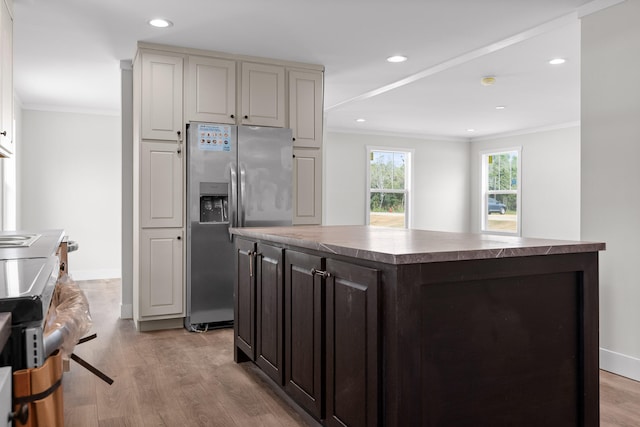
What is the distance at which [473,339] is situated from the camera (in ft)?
5.63

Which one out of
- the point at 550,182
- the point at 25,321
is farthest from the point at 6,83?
the point at 550,182

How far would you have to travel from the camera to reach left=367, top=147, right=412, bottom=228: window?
29.9ft

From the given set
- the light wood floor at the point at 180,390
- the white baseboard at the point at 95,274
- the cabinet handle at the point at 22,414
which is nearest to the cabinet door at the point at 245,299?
the light wood floor at the point at 180,390

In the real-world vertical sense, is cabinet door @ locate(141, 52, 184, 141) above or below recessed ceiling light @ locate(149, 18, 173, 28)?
below

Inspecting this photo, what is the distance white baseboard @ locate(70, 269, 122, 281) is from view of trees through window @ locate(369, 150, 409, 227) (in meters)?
4.42

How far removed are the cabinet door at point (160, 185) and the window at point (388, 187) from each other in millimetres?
5228

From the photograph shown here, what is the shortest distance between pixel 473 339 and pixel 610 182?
1.98 meters

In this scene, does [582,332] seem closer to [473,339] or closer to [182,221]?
[473,339]

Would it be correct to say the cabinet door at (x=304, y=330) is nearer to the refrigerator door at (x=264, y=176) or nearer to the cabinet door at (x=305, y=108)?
the refrigerator door at (x=264, y=176)

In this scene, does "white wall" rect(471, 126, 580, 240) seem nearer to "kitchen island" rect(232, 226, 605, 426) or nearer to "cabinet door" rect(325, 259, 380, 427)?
"kitchen island" rect(232, 226, 605, 426)

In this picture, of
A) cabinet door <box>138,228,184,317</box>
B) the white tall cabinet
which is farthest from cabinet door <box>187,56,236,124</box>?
cabinet door <box>138,228,184,317</box>

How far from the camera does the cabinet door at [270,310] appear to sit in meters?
2.48

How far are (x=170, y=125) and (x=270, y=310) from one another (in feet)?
7.14

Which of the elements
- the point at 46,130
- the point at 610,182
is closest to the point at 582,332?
the point at 610,182
